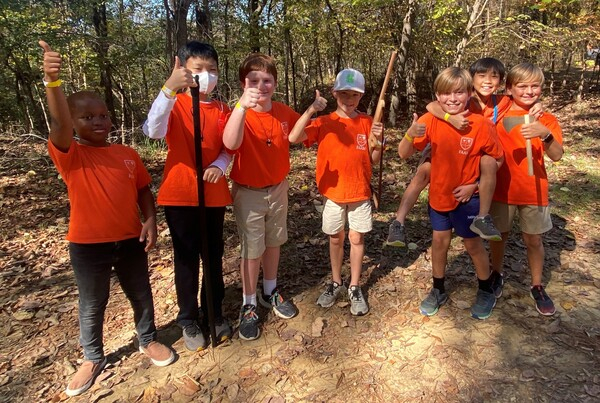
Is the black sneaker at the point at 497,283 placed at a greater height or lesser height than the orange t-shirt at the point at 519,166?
lesser

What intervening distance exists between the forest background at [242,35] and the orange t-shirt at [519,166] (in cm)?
496

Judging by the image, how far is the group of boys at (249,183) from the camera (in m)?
2.65

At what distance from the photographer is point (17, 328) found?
365 cm

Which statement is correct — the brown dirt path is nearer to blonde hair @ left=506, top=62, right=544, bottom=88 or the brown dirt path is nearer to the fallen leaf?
the fallen leaf

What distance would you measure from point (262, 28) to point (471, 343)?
11.8 meters

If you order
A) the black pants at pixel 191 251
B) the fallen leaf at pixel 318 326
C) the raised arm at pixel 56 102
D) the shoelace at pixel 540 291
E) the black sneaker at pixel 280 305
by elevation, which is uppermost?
the raised arm at pixel 56 102

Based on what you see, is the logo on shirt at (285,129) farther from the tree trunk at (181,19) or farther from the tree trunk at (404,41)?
the tree trunk at (404,41)

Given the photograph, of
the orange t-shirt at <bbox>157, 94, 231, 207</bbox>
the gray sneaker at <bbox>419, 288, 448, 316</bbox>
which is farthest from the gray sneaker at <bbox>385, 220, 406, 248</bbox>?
the orange t-shirt at <bbox>157, 94, 231, 207</bbox>

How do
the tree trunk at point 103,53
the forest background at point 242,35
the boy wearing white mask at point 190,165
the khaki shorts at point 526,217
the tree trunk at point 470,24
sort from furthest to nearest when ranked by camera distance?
the tree trunk at point 470,24 < the tree trunk at point 103,53 < the forest background at point 242,35 < the khaki shorts at point 526,217 < the boy wearing white mask at point 190,165

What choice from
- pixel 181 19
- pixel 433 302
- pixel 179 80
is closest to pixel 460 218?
pixel 433 302

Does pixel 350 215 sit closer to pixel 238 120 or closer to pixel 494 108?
pixel 238 120

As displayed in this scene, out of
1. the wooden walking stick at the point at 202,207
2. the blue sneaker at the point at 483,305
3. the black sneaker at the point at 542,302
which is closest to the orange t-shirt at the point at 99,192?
the wooden walking stick at the point at 202,207

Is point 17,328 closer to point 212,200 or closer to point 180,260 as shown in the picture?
point 180,260

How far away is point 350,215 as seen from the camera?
349 centimetres
